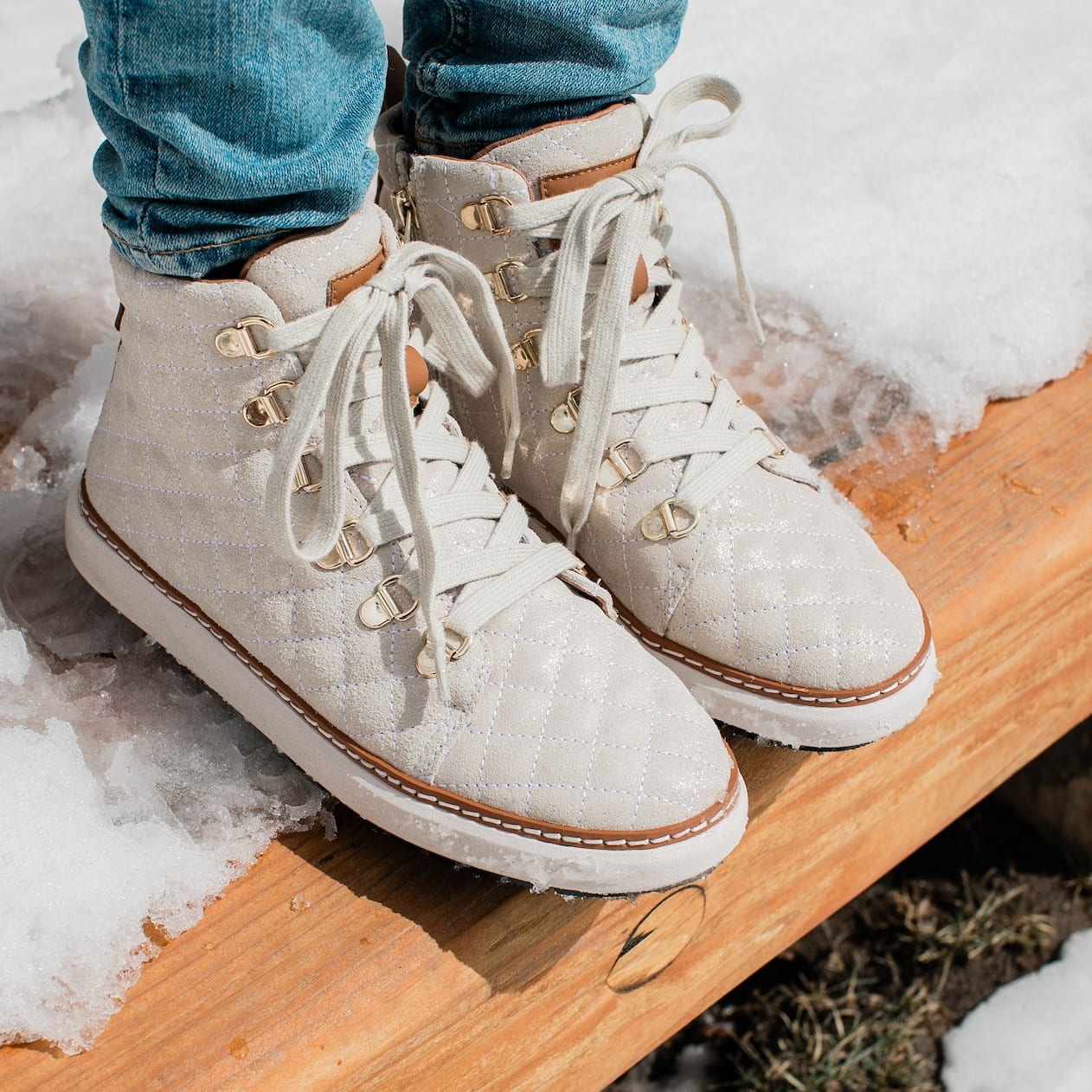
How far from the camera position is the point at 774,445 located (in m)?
0.92

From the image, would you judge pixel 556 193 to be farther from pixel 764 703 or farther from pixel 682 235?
pixel 682 235

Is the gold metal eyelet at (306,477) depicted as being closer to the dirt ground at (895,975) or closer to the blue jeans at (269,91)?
the blue jeans at (269,91)

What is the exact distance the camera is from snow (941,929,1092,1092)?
131 centimetres

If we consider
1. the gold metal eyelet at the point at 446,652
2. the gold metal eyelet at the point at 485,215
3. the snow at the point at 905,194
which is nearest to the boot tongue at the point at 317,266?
the gold metal eyelet at the point at 485,215

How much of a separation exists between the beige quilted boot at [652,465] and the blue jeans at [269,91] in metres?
0.05

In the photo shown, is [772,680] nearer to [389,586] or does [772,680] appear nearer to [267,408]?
[389,586]

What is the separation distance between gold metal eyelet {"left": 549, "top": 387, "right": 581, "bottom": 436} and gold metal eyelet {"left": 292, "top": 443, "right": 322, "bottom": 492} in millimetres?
212

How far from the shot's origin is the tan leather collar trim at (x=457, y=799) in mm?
728

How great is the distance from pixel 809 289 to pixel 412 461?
769 millimetres

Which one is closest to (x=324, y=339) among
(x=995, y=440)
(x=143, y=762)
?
(x=143, y=762)

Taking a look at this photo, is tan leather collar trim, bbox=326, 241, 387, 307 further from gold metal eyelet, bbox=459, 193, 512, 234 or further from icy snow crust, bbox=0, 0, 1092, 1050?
icy snow crust, bbox=0, 0, 1092, 1050

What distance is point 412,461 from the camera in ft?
2.33

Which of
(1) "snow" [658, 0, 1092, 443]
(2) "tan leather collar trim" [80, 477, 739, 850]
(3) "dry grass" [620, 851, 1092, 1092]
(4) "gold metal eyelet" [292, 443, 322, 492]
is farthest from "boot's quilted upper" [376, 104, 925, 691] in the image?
(3) "dry grass" [620, 851, 1092, 1092]

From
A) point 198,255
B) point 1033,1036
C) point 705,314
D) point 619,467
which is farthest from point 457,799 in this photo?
point 1033,1036
